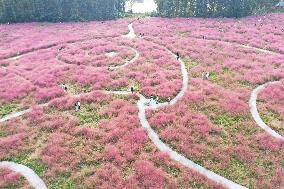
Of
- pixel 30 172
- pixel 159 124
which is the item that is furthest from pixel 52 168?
pixel 159 124

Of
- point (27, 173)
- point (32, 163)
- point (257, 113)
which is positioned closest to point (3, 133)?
point (32, 163)

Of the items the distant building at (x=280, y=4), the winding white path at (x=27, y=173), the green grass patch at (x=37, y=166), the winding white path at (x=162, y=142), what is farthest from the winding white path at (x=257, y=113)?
the distant building at (x=280, y=4)

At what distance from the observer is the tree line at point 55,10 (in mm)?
69062

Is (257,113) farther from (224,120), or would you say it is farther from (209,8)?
(209,8)

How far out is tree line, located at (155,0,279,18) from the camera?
227 feet

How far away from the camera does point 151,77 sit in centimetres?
4241

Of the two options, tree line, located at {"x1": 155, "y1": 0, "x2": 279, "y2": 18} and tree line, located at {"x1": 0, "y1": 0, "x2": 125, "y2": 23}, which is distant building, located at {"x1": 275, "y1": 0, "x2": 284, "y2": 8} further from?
tree line, located at {"x1": 0, "y1": 0, "x2": 125, "y2": 23}

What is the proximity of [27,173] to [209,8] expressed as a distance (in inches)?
2090

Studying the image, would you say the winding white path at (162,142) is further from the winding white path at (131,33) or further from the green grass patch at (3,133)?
the winding white path at (131,33)

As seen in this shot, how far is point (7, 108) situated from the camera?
3697 cm

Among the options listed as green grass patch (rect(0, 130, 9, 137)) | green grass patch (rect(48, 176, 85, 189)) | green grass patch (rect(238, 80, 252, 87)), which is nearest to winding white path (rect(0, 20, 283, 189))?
green grass patch (rect(48, 176, 85, 189))

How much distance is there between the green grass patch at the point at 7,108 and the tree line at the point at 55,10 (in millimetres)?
36686

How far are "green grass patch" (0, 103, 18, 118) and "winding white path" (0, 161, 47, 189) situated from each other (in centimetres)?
834

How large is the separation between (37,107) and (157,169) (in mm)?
15547
